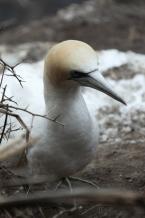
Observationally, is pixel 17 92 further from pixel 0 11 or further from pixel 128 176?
pixel 0 11

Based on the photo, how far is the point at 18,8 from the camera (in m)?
10.6

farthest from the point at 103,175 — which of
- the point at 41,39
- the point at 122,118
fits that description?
the point at 41,39

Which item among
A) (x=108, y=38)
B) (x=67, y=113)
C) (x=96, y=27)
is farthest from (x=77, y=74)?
(x=96, y=27)

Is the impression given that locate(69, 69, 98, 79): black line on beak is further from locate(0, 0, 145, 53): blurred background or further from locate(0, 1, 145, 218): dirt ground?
locate(0, 0, 145, 53): blurred background

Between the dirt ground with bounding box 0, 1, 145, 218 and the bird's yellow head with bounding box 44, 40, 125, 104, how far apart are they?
3.03 ft

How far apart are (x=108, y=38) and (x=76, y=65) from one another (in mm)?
4044

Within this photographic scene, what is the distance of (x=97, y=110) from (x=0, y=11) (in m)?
5.64

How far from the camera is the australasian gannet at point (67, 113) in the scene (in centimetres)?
337

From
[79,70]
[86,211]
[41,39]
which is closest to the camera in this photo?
[79,70]

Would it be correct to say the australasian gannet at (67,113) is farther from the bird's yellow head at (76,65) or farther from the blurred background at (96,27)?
the blurred background at (96,27)

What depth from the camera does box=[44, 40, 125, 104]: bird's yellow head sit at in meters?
3.34

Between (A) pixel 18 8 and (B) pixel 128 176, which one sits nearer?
(B) pixel 128 176

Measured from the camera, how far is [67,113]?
3.66m

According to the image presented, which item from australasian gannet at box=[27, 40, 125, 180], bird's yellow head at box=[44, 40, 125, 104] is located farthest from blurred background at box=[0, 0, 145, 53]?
bird's yellow head at box=[44, 40, 125, 104]
